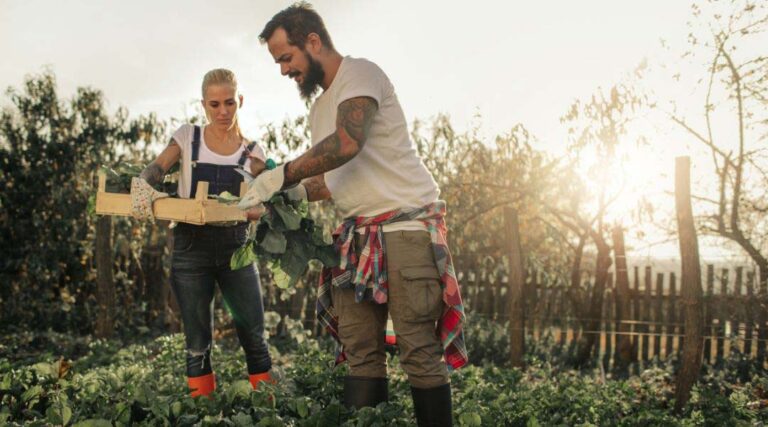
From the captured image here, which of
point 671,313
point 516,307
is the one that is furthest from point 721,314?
point 516,307

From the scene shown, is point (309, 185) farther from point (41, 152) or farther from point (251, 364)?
point (41, 152)

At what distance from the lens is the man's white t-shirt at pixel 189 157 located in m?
3.47

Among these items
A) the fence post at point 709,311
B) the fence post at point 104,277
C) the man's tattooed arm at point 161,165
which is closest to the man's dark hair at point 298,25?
the man's tattooed arm at point 161,165

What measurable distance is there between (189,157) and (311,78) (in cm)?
112

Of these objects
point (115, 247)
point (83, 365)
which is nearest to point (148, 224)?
point (115, 247)

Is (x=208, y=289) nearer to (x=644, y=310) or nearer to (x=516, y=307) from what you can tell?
(x=516, y=307)

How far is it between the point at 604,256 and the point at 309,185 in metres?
6.09

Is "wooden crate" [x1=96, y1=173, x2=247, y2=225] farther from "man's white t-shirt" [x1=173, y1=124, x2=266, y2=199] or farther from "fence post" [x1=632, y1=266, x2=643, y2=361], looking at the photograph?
"fence post" [x1=632, y1=266, x2=643, y2=361]

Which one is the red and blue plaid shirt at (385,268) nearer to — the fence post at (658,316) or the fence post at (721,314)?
the fence post at (721,314)

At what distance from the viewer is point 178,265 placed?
341 cm

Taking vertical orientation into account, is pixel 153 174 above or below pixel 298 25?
below

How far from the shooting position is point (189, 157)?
3480 millimetres

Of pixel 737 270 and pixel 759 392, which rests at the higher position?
pixel 737 270

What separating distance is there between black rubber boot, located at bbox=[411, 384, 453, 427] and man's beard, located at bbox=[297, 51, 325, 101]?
128cm
